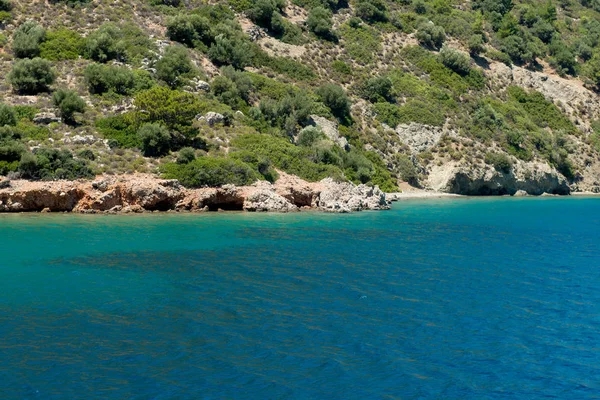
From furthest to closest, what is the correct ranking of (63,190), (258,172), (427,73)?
(427,73), (258,172), (63,190)

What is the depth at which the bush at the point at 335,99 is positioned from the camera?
7319 centimetres

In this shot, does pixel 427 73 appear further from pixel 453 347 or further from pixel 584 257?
pixel 453 347

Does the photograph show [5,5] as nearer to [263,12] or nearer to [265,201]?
Answer: [263,12]

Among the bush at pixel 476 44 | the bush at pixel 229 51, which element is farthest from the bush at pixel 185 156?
the bush at pixel 476 44

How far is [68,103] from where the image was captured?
5056 cm

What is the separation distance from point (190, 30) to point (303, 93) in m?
16.1

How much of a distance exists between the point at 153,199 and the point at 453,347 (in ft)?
103

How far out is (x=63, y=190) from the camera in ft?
137

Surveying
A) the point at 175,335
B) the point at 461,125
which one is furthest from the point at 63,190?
the point at 461,125

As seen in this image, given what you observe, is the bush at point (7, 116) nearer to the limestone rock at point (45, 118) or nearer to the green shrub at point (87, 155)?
the limestone rock at point (45, 118)

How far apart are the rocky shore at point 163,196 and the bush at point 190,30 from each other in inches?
1146

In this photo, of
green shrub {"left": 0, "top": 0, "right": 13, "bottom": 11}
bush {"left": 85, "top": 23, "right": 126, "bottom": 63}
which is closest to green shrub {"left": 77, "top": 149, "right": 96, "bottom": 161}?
bush {"left": 85, "top": 23, "right": 126, "bottom": 63}

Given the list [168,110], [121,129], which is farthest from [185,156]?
[121,129]

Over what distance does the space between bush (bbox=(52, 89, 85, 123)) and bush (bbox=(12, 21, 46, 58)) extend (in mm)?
11091
